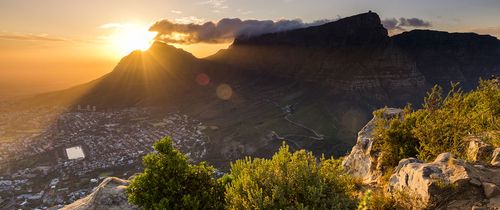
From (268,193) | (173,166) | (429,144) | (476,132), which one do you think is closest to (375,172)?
(429,144)

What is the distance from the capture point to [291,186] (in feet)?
41.0

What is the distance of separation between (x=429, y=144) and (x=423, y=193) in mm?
7291

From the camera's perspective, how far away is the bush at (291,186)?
11719 millimetres

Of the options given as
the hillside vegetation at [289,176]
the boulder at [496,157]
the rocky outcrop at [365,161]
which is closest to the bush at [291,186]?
the hillside vegetation at [289,176]

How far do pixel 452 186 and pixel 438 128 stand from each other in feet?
26.8

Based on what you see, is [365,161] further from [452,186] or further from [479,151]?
[452,186]

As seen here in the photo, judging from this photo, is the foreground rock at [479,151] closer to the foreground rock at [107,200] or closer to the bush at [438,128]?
the bush at [438,128]

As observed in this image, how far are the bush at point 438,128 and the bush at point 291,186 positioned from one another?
8.72 metres

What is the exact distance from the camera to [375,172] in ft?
75.5

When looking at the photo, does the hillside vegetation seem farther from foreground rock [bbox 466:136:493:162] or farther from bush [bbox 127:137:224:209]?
foreground rock [bbox 466:136:493:162]

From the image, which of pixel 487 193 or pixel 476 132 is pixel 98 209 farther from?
pixel 476 132

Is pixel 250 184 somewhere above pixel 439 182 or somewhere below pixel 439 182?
below

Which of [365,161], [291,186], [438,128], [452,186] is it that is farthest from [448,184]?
[365,161]

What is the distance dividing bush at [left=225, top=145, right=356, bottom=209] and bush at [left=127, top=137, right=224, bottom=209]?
6.22ft
